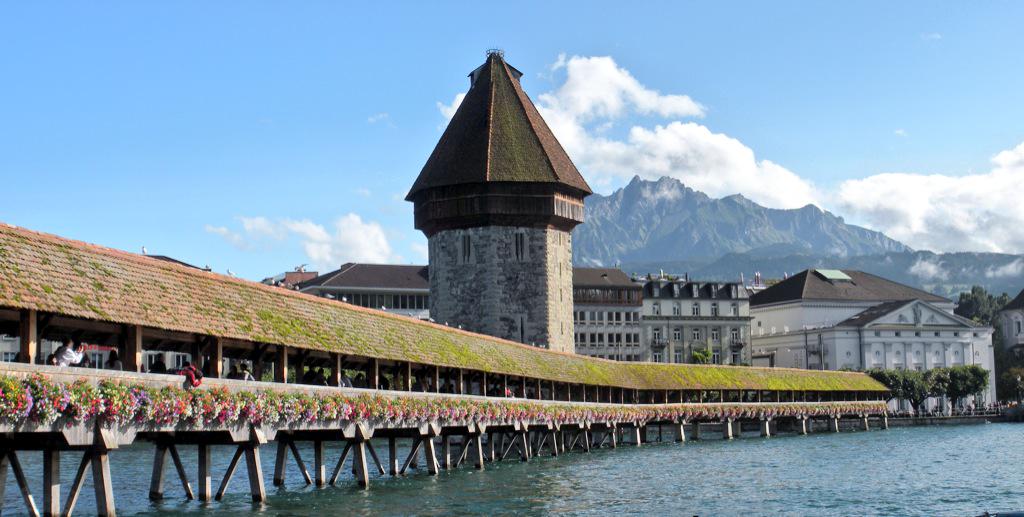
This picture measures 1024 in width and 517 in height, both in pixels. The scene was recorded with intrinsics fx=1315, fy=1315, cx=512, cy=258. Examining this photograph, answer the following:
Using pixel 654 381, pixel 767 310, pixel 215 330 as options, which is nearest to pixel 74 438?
pixel 215 330

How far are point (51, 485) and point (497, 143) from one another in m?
49.1

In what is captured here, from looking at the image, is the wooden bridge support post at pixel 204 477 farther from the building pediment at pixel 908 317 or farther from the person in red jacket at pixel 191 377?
the building pediment at pixel 908 317

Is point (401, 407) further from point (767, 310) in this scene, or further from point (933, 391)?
point (767, 310)

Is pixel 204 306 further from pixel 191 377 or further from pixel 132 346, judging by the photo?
pixel 191 377

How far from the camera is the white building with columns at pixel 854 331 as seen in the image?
121 meters

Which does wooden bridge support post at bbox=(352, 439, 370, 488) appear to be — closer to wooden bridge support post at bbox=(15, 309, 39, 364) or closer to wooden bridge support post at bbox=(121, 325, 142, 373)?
wooden bridge support post at bbox=(121, 325, 142, 373)

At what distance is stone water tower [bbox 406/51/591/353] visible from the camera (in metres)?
67.1

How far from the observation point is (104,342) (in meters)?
28.7

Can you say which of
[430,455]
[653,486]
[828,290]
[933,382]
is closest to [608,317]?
[933,382]

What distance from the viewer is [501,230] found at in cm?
6738

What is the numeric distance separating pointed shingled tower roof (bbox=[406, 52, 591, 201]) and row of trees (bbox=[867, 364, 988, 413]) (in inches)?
1847

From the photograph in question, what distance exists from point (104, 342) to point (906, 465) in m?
32.1

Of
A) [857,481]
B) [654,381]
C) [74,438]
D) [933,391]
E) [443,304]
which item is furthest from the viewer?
[933,391]

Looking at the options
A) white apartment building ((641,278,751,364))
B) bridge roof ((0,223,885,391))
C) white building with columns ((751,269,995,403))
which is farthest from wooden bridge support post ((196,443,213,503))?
white building with columns ((751,269,995,403))
